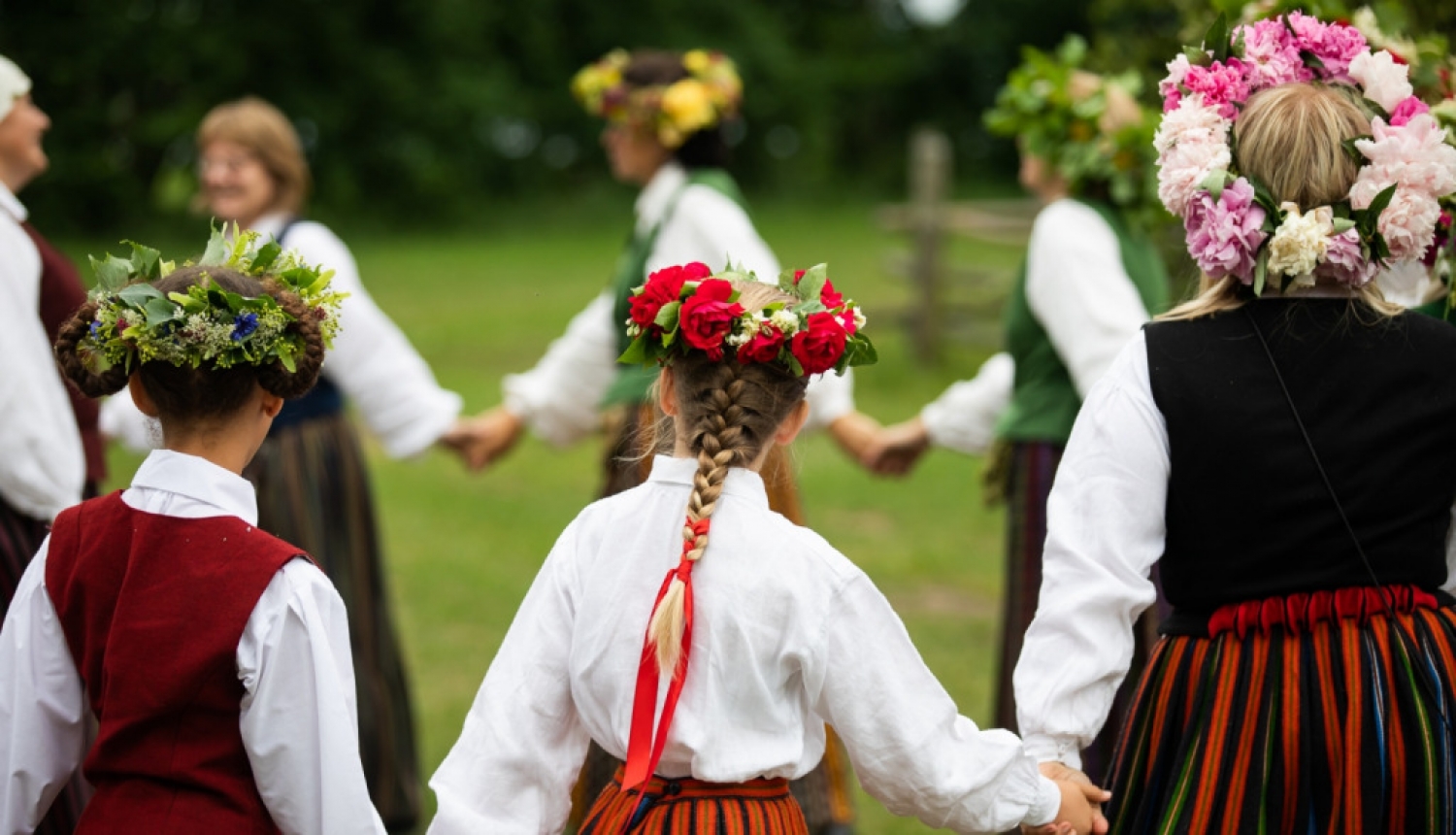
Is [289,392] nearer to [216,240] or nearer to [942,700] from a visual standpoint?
[216,240]

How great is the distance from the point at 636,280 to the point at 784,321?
6.55 ft

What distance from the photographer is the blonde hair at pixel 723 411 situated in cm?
222

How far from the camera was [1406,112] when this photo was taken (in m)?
2.44

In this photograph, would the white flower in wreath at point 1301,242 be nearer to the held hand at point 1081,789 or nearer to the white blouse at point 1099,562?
the white blouse at point 1099,562

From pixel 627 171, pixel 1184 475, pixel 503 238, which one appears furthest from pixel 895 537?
pixel 503 238

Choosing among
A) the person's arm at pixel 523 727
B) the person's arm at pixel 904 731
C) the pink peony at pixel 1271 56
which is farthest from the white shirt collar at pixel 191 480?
the pink peony at pixel 1271 56

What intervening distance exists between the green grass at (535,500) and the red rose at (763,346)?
286 millimetres

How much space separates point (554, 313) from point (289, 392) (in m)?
11.6

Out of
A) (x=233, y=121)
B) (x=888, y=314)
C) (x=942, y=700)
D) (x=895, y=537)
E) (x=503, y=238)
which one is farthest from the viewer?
(x=503, y=238)

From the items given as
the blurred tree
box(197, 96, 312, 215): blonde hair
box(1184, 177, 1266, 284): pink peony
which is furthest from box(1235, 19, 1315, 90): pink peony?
the blurred tree

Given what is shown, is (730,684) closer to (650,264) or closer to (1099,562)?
(1099,562)

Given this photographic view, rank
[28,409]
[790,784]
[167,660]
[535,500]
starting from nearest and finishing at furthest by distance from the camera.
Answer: [167,660] < [28,409] < [790,784] < [535,500]

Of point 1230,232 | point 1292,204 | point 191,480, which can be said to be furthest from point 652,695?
point 1292,204

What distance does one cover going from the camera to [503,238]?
18.2 metres
